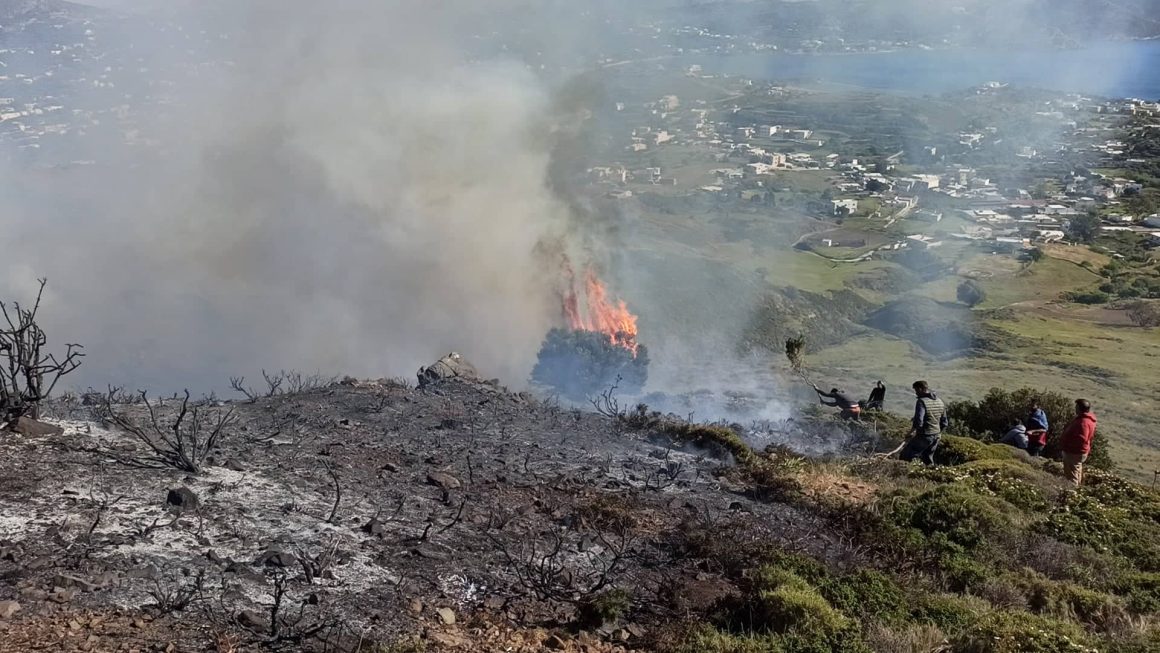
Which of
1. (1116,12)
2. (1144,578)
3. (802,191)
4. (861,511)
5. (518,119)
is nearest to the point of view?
(1144,578)

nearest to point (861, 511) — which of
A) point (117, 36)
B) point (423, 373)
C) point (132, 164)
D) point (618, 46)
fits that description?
point (423, 373)

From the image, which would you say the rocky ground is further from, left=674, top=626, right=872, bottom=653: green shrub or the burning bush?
the burning bush

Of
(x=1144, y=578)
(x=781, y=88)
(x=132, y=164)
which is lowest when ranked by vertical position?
(x=1144, y=578)

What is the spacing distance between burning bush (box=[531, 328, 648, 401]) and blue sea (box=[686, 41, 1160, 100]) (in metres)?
44.7

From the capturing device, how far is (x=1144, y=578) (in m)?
7.41

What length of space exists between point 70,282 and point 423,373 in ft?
46.2

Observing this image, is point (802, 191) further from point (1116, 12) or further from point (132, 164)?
point (132, 164)

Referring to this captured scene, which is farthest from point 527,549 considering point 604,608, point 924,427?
point 924,427

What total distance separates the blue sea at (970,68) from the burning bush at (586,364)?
44686 millimetres

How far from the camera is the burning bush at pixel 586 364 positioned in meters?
19.5

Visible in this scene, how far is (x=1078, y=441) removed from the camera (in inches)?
433

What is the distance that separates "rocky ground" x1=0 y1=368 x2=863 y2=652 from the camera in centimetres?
527

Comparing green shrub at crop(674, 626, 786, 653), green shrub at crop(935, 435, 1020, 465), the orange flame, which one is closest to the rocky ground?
green shrub at crop(674, 626, 786, 653)

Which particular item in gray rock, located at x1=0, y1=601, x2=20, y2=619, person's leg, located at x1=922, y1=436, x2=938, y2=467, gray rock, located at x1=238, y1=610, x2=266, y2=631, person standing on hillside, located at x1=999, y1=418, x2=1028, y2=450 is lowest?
gray rock, located at x1=0, y1=601, x2=20, y2=619
